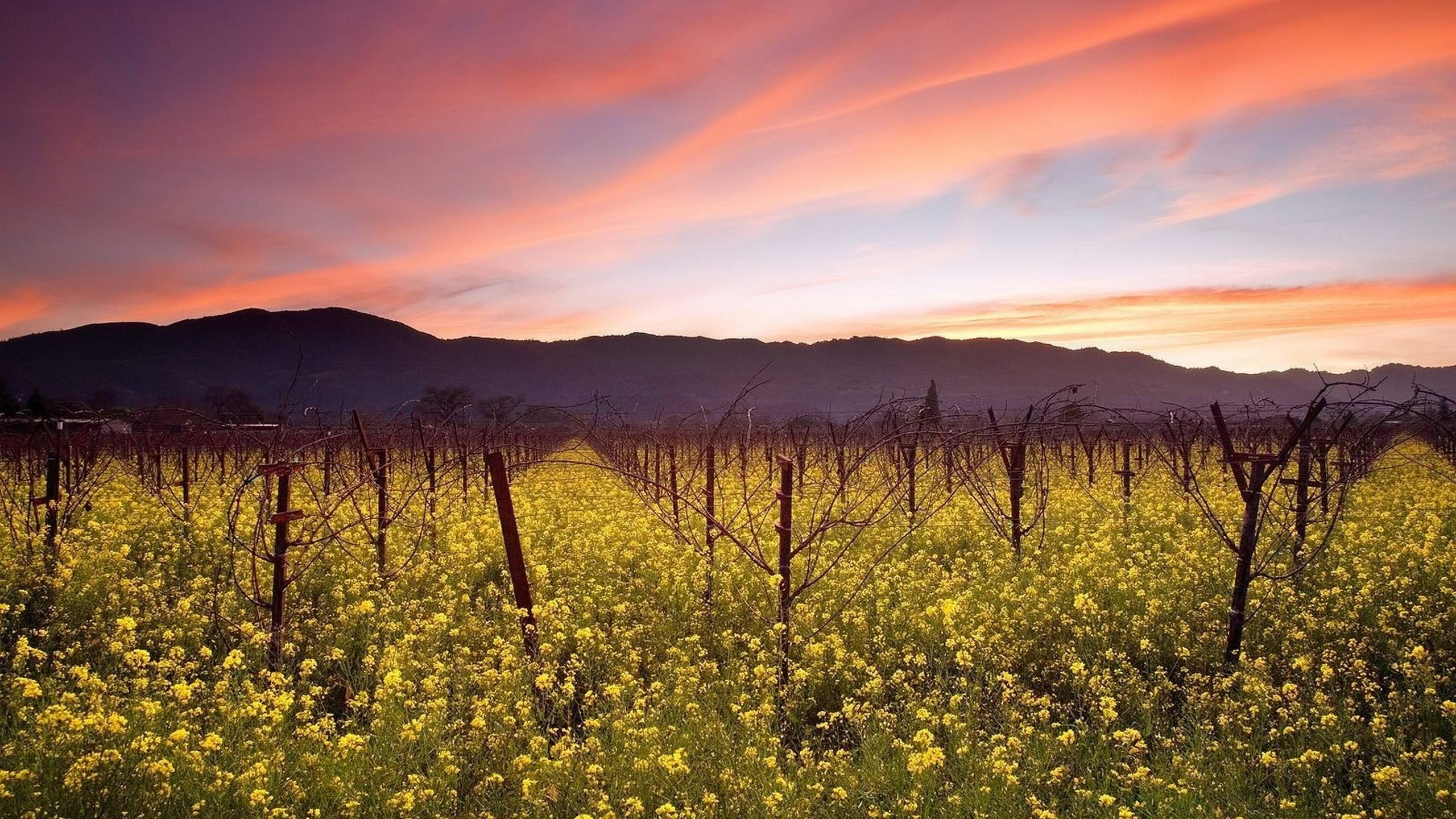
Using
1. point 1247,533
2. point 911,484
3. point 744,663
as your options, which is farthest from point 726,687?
point 911,484

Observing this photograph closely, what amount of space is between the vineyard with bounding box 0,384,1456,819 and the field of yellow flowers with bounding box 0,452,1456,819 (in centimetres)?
4

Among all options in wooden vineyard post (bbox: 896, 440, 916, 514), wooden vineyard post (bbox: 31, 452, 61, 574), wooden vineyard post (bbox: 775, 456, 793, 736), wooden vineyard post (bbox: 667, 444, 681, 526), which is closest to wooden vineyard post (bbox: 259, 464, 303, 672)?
wooden vineyard post (bbox: 667, 444, 681, 526)

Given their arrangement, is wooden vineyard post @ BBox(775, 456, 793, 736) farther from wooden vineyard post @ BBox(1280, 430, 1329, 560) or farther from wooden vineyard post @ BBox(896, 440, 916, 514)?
wooden vineyard post @ BBox(1280, 430, 1329, 560)

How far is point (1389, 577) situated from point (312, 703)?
1159 cm

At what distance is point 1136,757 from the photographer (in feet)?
17.1

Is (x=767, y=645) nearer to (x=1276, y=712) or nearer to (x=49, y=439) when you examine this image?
(x=1276, y=712)

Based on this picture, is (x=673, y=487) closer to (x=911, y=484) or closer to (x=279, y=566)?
(x=279, y=566)

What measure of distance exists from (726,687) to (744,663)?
53 cm

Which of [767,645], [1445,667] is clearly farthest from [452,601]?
[1445,667]

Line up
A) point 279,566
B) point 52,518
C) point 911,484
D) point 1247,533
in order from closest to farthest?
1. point 1247,533
2. point 279,566
3. point 52,518
4. point 911,484

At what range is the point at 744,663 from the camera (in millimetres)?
7348

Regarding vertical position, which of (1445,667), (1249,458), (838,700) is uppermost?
(1249,458)

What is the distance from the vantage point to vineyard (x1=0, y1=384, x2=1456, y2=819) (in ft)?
15.6

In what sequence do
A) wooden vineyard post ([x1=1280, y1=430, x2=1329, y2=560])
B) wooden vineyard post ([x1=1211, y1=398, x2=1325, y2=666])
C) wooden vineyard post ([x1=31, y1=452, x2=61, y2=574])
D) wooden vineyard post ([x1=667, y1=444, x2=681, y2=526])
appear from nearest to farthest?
wooden vineyard post ([x1=1211, y1=398, x2=1325, y2=666]) < wooden vineyard post ([x1=667, y1=444, x2=681, y2=526]) < wooden vineyard post ([x1=31, y1=452, x2=61, y2=574]) < wooden vineyard post ([x1=1280, y1=430, x2=1329, y2=560])
